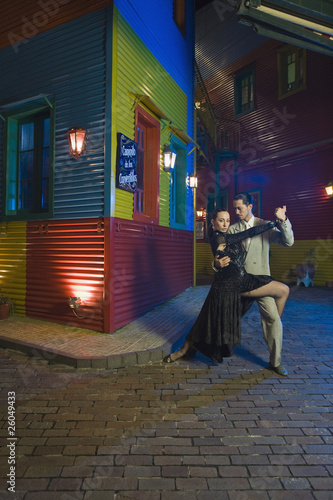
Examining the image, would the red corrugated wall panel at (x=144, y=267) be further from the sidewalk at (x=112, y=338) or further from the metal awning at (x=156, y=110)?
the metal awning at (x=156, y=110)

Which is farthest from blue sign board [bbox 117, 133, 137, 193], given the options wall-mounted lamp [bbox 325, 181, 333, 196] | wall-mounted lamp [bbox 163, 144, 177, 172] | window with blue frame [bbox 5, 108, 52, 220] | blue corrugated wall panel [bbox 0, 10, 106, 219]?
wall-mounted lamp [bbox 325, 181, 333, 196]

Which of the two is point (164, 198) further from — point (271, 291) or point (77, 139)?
point (271, 291)

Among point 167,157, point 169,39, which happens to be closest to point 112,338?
point 167,157

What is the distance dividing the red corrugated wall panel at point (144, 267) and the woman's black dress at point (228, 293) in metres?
2.45

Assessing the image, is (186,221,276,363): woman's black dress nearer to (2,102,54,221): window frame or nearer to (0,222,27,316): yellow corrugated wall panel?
(2,102,54,221): window frame

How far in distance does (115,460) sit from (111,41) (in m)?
6.79

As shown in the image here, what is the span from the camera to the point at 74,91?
6.66 meters

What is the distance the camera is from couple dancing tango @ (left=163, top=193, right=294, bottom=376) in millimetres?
4258

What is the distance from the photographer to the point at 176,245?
9977 mm

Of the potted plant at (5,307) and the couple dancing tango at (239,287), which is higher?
the couple dancing tango at (239,287)

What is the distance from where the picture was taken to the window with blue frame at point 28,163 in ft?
24.7

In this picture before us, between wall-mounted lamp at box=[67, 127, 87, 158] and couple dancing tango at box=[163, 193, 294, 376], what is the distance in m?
3.42

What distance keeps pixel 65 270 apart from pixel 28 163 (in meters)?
2.99

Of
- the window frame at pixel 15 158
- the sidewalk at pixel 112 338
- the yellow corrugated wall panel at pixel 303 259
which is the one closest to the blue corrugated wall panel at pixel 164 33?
the window frame at pixel 15 158
